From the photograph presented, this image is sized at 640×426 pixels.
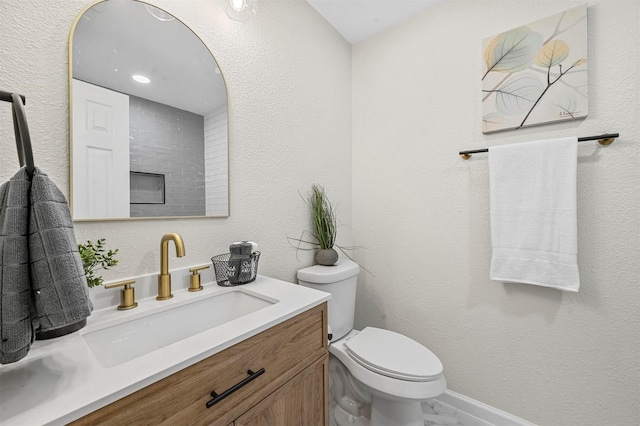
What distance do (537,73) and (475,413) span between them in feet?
5.77

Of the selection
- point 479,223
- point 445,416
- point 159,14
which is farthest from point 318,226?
point 445,416

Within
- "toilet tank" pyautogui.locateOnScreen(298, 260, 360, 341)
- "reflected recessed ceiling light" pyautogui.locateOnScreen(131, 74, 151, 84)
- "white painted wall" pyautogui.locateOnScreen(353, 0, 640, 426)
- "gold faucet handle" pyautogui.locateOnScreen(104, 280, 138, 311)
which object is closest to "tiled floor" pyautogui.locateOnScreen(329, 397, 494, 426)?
"white painted wall" pyautogui.locateOnScreen(353, 0, 640, 426)

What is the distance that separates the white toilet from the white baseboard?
35 centimetres

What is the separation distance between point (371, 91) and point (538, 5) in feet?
2.98

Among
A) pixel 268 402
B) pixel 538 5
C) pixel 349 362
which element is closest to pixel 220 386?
pixel 268 402

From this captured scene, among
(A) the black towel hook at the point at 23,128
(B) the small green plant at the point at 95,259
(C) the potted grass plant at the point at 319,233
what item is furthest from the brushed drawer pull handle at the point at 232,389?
(C) the potted grass plant at the point at 319,233

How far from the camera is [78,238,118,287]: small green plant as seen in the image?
2.37 feet

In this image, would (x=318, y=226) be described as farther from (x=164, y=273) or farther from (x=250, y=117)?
(x=164, y=273)

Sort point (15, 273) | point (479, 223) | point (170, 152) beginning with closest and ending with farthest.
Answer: point (15, 273) → point (170, 152) → point (479, 223)

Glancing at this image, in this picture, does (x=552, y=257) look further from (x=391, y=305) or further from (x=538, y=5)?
(x=538, y=5)

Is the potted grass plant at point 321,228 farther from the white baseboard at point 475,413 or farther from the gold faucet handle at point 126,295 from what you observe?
the white baseboard at point 475,413

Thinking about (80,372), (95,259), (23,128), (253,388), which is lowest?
(253,388)

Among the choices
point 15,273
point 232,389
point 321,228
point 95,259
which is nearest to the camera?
point 15,273

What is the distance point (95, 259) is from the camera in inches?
29.5
